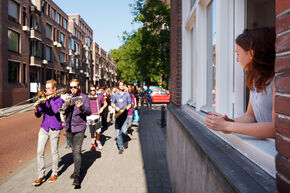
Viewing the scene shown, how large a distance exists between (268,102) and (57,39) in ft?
127

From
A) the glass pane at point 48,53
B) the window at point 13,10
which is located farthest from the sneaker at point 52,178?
the glass pane at point 48,53

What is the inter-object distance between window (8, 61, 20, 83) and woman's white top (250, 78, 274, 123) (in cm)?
2519

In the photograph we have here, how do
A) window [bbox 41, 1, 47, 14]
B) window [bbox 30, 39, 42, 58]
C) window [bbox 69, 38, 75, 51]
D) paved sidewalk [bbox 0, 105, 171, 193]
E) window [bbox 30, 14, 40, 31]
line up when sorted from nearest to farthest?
paved sidewalk [bbox 0, 105, 171, 193], window [bbox 30, 39, 42, 58], window [bbox 30, 14, 40, 31], window [bbox 41, 1, 47, 14], window [bbox 69, 38, 75, 51]

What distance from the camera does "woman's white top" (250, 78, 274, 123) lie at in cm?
130

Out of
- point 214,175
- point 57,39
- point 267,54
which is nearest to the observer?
point 267,54

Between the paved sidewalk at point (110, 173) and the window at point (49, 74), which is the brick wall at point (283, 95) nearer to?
the paved sidewalk at point (110, 173)

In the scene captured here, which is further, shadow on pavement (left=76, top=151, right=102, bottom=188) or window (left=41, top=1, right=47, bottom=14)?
window (left=41, top=1, right=47, bottom=14)

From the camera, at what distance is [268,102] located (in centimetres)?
133

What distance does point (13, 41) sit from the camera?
23.1 meters

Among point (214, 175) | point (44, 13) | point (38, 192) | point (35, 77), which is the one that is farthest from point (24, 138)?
point (44, 13)

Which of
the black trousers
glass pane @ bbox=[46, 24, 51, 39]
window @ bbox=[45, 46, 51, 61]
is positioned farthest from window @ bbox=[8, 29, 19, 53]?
the black trousers

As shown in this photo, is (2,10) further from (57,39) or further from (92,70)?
(92,70)

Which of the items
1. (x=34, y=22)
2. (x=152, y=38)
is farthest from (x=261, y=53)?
(x=34, y=22)

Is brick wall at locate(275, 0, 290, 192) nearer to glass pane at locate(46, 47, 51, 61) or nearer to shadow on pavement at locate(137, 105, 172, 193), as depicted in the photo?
shadow on pavement at locate(137, 105, 172, 193)
